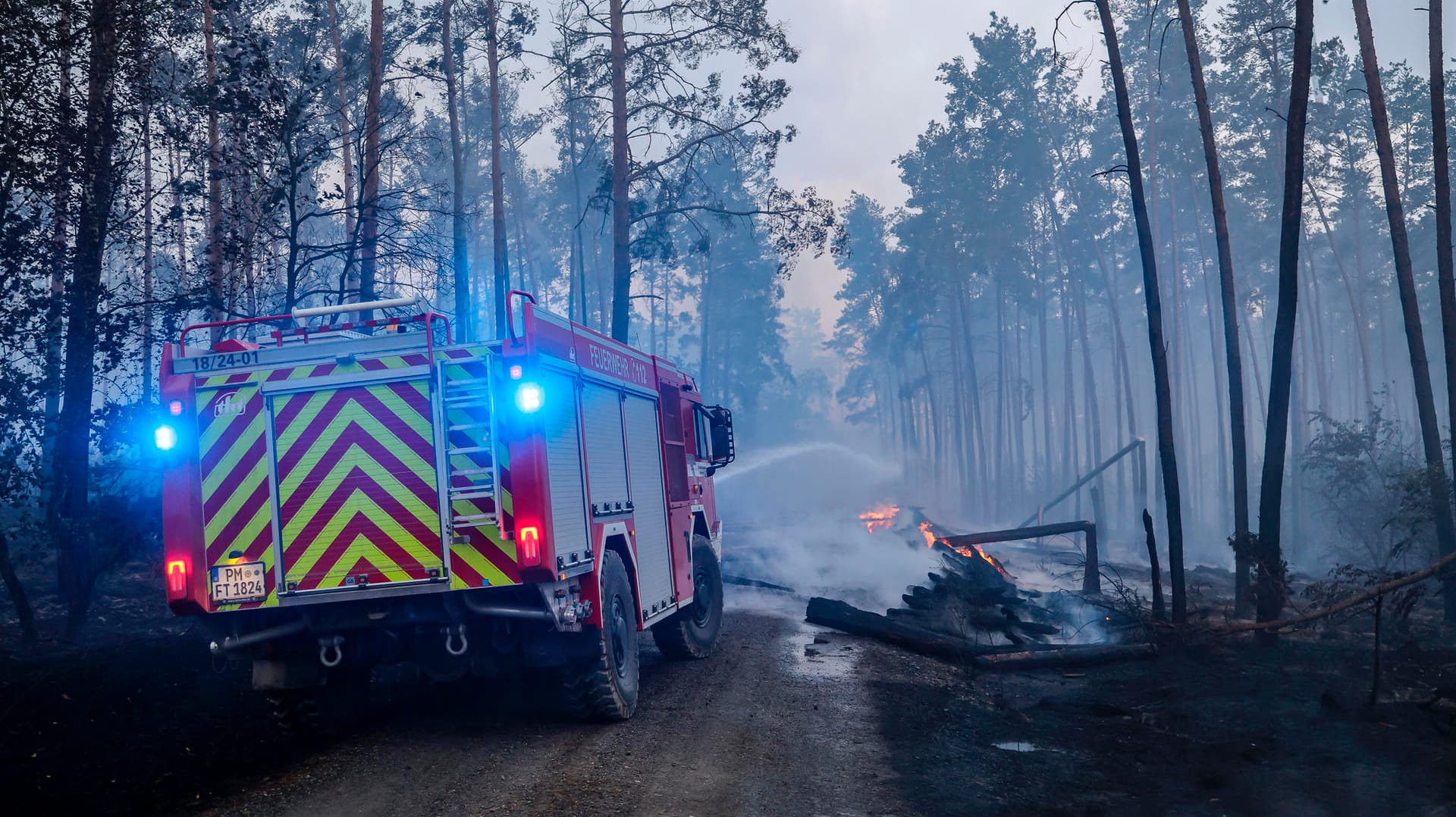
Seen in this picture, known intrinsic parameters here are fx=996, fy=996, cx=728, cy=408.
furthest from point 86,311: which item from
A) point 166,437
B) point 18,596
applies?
point 166,437

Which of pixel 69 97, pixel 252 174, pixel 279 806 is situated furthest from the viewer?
pixel 252 174

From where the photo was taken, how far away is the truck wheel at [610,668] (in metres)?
8.27

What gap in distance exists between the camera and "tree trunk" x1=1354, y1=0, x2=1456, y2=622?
47.9ft

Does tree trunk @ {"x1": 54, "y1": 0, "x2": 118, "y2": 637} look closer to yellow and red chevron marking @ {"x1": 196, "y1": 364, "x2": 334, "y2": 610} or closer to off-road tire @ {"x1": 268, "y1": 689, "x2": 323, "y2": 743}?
yellow and red chevron marking @ {"x1": 196, "y1": 364, "x2": 334, "y2": 610}

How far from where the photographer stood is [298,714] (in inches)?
324

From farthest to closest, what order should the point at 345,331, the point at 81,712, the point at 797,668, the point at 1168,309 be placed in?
1. the point at 1168,309
2. the point at 797,668
3. the point at 81,712
4. the point at 345,331

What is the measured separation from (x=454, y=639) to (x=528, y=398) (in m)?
2.00

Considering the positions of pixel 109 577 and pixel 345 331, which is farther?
pixel 109 577

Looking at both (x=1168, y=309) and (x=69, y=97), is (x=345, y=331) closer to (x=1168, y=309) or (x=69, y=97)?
(x=69, y=97)

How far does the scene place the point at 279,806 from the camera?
642 cm

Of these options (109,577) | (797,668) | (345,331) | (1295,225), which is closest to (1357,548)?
(1295,225)

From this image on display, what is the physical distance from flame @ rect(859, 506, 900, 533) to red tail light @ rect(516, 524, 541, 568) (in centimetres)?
2309

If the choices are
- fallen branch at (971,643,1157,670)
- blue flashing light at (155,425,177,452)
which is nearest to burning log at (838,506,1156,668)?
fallen branch at (971,643,1157,670)

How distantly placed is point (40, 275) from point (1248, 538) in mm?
15590
